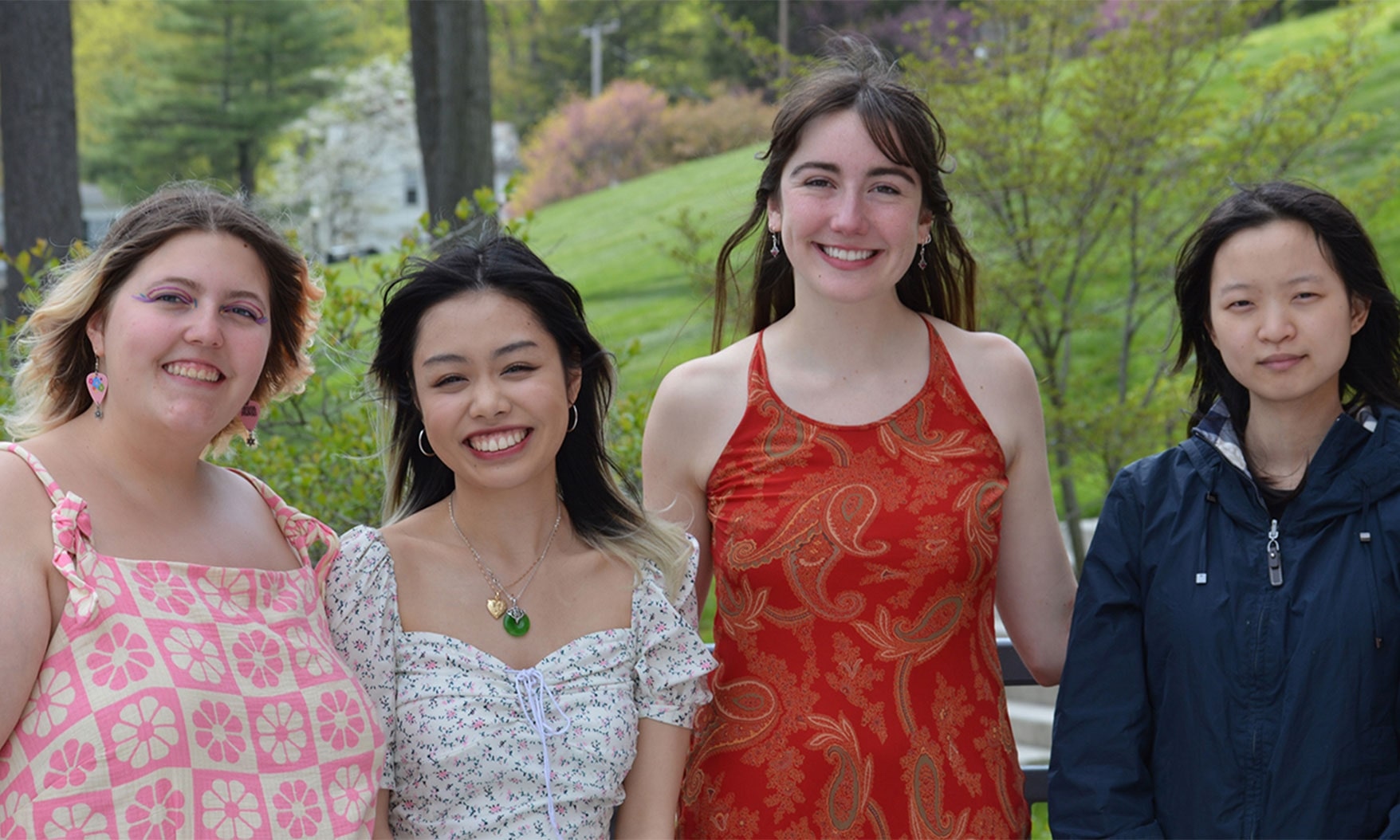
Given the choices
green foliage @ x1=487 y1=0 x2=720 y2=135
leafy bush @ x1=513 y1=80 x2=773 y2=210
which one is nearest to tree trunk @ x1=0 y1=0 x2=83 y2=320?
leafy bush @ x1=513 y1=80 x2=773 y2=210

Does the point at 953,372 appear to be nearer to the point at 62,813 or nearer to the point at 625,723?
the point at 625,723

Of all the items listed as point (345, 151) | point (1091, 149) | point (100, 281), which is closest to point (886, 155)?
point (100, 281)

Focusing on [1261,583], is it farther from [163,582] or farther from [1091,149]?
[1091,149]

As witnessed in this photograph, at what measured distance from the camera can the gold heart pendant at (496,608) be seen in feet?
9.17

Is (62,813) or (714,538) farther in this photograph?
(714,538)

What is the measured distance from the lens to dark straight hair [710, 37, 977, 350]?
3041 millimetres

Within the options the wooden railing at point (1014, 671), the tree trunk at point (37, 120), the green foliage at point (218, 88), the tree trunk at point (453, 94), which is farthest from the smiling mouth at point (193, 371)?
the green foliage at point (218, 88)

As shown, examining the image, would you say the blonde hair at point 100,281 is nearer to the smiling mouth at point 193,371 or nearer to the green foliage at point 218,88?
the smiling mouth at point 193,371

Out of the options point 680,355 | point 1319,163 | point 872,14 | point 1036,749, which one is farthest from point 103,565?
point 872,14

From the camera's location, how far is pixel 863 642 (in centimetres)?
292

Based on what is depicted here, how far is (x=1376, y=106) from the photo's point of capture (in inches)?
640

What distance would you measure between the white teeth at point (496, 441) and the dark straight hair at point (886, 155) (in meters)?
0.83

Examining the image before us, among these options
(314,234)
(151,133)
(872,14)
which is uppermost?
(872,14)

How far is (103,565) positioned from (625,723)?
1003 millimetres
